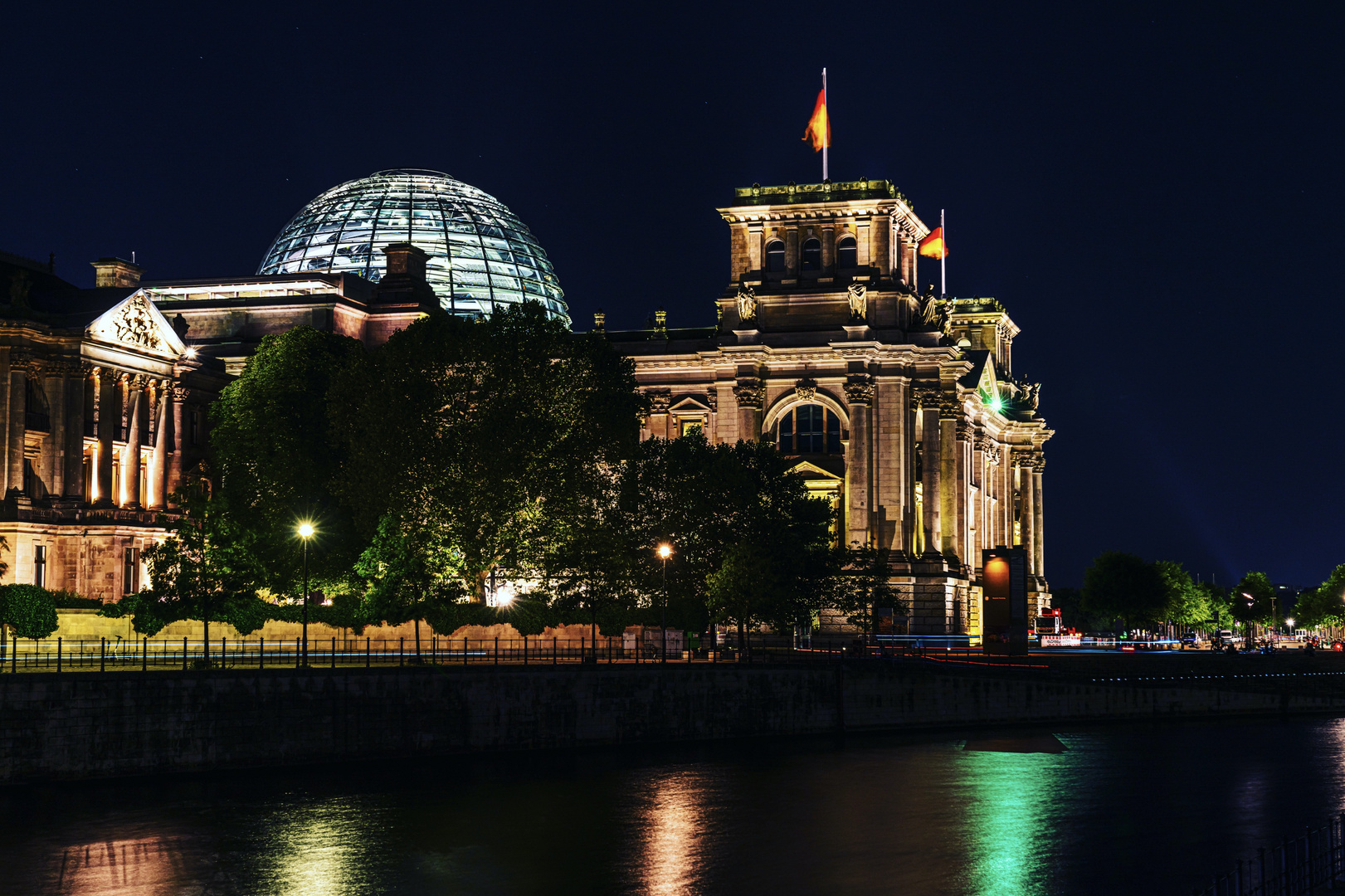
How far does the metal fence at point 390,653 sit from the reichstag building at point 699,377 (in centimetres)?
1872

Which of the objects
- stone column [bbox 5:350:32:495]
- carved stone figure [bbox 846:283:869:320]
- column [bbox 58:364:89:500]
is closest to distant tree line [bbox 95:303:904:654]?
column [bbox 58:364:89:500]

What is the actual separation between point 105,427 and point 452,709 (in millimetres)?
46024

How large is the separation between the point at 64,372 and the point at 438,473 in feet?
95.0

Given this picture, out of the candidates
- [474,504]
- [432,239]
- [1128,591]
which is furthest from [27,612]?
[1128,591]

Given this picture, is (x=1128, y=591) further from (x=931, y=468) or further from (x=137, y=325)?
(x=137, y=325)

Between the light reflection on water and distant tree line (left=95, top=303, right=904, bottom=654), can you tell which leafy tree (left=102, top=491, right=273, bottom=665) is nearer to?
distant tree line (left=95, top=303, right=904, bottom=654)

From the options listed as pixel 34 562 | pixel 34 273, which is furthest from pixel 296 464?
pixel 34 273

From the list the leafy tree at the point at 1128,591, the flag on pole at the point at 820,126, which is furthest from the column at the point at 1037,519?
the flag on pole at the point at 820,126

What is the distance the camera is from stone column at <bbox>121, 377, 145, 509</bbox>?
345 ft

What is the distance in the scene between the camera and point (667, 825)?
53.2 m

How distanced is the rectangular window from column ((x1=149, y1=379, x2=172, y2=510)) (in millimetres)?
9132

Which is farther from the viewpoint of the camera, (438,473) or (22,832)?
(438,473)

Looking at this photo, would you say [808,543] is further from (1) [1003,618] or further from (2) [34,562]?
(2) [34,562]

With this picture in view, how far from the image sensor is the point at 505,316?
9300 cm
